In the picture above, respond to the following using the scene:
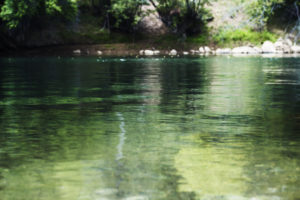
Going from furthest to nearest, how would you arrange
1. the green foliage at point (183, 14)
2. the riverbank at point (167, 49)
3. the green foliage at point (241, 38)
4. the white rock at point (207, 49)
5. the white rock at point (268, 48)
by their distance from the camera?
1. the green foliage at point (183, 14)
2. the green foliage at point (241, 38)
3. the white rock at point (207, 49)
4. the white rock at point (268, 48)
5. the riverbank at point (167, 49)

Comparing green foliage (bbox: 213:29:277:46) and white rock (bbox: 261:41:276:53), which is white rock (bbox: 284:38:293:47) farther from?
white rock (bbox: 261:41:276:53)

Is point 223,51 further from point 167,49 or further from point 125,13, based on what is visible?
point 125,13

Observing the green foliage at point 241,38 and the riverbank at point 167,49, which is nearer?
the riverbank at point 167,49

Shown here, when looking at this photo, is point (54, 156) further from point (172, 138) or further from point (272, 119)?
point (272, 119)

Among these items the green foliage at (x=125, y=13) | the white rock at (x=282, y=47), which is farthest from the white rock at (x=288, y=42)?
the green foliage at (x=125, y=13)

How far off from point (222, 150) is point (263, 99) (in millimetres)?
5359

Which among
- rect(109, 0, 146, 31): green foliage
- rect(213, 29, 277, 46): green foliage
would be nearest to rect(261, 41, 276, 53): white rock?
rect(213, 29, 277, 46): green foliage

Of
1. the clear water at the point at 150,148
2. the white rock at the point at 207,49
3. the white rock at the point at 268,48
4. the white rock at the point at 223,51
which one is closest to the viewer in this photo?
the clear water at the point at 150,148

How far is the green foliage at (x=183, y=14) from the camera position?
49.0 m

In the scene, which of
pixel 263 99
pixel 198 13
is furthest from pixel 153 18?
pixel 263 99

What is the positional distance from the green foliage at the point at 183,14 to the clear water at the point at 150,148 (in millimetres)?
39511

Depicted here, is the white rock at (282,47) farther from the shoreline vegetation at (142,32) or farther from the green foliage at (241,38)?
the green foliage at (241,38)

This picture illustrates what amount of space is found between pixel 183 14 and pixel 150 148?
45443 millimetres

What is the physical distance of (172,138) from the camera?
5.89 m
